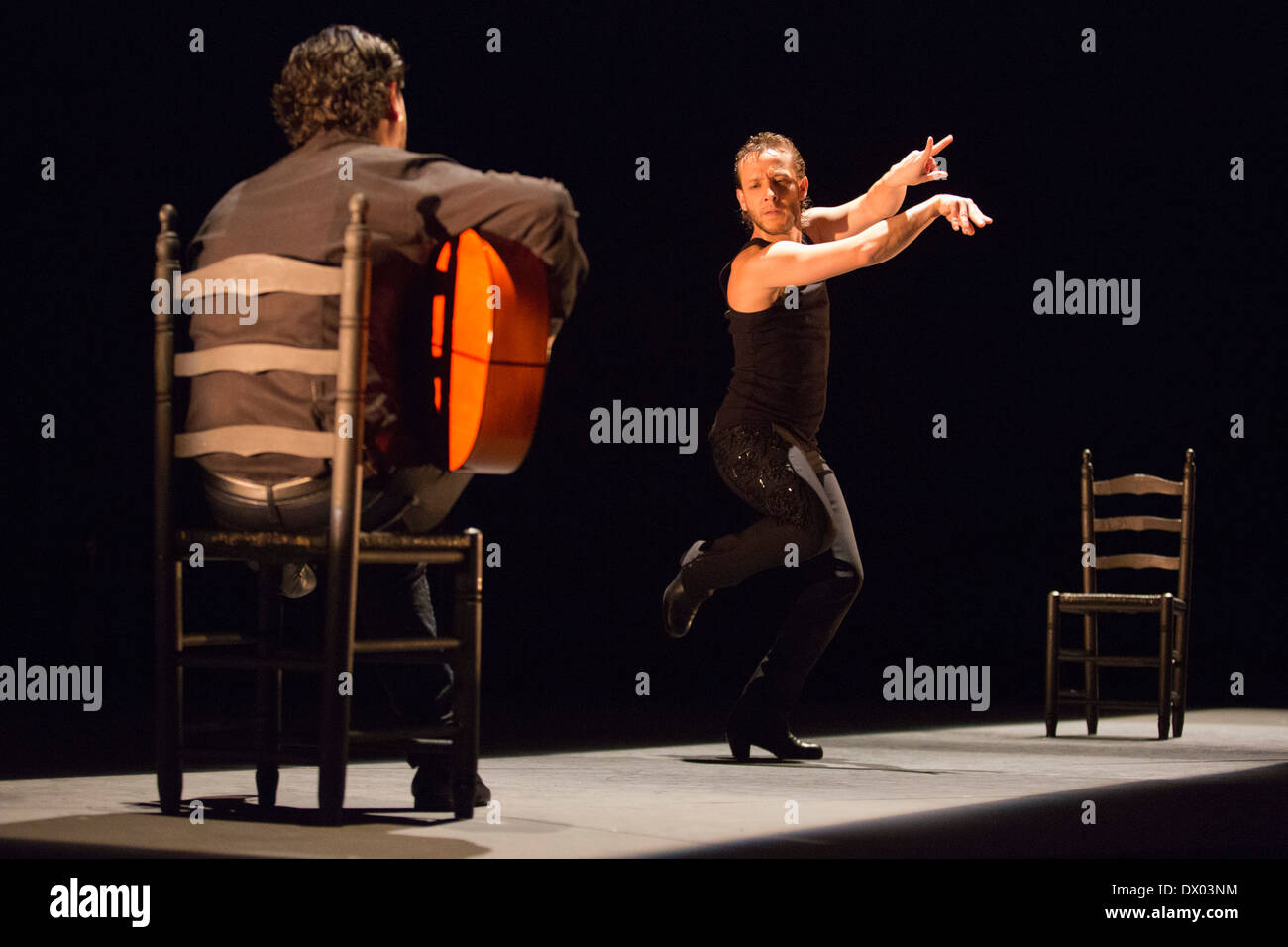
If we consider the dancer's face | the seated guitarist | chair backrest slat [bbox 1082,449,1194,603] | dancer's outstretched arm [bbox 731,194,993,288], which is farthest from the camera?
chair backrest slat [bbox 1082,449,1194,603]

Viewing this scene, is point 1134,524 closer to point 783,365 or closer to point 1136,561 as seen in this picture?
point 1136,561

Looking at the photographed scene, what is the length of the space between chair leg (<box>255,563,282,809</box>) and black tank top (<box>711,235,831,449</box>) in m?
1.45

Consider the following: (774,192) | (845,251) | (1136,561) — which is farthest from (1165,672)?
(845,251)

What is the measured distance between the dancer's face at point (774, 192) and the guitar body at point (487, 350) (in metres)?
1.48

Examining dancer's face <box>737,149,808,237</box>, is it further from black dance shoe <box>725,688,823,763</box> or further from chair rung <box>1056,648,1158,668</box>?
chair rung <box>1056,648,1158,668</box>

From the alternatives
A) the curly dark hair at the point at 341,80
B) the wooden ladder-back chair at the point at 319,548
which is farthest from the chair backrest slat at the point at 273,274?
the curly dark hair at the point at 341,80

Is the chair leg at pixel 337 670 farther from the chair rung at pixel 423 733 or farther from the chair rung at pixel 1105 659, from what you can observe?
the chair rung at pixel 1105 659

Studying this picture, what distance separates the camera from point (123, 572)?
6.16 metres

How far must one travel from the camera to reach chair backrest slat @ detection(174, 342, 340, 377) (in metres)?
2.74

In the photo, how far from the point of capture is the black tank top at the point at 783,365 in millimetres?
4148

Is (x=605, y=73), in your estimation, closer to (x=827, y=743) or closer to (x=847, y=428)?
(x=847, y=428)

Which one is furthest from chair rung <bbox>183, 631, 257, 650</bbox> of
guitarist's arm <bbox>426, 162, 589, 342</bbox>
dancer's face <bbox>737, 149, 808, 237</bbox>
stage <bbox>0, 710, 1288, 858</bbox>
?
dancer's face <bbox>737, 149, 808, 237</bbox>

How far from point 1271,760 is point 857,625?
11.0 feet
